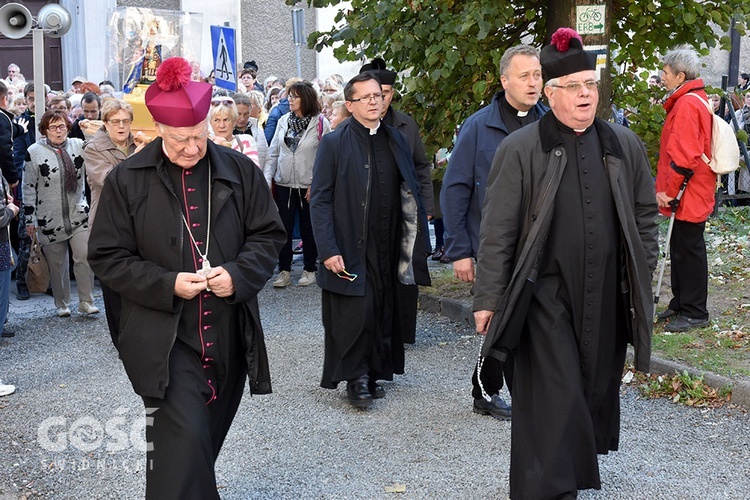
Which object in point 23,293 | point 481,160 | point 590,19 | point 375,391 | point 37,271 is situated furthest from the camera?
point 23,293

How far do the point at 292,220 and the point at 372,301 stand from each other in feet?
16.6

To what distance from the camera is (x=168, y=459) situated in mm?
4340

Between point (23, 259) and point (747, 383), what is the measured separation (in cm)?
723

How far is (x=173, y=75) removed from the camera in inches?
177

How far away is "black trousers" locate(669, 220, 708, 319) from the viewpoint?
27.9ft

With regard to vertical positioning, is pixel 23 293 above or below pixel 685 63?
below

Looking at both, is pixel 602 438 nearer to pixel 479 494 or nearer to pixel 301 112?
pixel 479 494

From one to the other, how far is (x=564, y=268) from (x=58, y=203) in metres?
6.53

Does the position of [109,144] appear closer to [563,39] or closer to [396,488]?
[396,488]

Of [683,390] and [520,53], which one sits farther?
[683,390]

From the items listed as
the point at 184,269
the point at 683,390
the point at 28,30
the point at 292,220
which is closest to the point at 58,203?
the point at 28,30

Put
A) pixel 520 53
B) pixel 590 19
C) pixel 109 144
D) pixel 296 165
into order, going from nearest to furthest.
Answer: pixel 520 53 → pixel 109 144 → pixel 590 19 → pixel 296 165

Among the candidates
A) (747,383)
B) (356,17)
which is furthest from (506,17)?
(747,383)

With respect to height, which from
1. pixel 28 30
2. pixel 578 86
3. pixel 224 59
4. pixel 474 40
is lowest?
pixel 578 86
